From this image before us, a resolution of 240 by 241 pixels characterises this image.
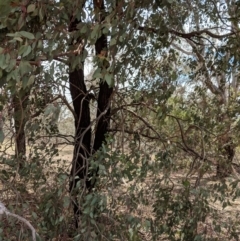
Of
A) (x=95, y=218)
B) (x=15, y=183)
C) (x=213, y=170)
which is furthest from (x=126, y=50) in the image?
(x=213, y=170)

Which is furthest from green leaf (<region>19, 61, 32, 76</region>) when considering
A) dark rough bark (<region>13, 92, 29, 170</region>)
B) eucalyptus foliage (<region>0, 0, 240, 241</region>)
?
dark rough bark (<region>13, 92, 29, 170</region>)

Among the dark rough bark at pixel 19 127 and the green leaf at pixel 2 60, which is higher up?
the green leaf at pixel 2 60

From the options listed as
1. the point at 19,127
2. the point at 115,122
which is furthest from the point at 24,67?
the point at 115,122

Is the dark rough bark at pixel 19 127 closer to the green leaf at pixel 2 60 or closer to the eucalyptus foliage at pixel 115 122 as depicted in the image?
the eucalyptus foliage at pixel 115 122

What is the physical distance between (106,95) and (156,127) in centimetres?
53

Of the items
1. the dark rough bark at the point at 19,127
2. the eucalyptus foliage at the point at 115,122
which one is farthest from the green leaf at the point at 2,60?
the dark rough bark at the point at 19,127

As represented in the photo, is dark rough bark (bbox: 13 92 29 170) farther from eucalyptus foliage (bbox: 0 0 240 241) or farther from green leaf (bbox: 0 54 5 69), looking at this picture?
green leaf (bbox: 0 54 5 69)

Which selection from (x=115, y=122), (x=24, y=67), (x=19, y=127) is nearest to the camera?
(x=24, y=67)

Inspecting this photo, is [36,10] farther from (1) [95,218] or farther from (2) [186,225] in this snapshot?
(2) [186,225]

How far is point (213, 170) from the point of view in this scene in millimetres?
3189

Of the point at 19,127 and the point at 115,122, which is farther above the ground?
the point at 115,122

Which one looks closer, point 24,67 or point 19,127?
point 24,67

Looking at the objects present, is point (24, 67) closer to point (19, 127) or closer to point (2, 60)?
point (2, 60)

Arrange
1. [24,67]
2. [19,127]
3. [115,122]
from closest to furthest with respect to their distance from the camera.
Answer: [24,67] → [19,127] → [115,122]
